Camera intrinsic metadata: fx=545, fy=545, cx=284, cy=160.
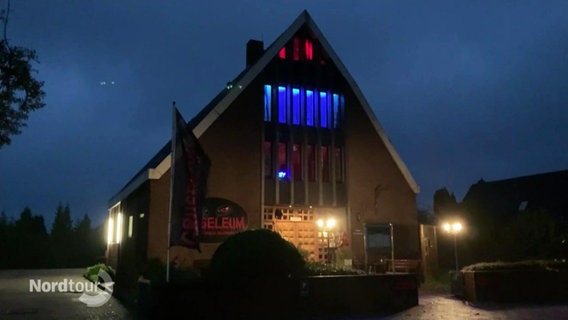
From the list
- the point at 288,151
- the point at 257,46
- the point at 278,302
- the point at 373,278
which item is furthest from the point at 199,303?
the point at 257,46

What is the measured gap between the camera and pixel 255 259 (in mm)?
14109

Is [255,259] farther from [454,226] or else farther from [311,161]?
[311,161]

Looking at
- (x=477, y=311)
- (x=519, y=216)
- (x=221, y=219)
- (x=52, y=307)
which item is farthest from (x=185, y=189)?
(x=519, y=216)

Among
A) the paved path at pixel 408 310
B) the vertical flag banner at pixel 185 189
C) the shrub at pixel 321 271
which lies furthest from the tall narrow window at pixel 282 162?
the vertical flag banner at pixel 185 189

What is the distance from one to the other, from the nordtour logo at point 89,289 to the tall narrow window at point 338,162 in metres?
10.5

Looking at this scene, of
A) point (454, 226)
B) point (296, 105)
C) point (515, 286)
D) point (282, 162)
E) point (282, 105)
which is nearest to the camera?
point (515, 286)

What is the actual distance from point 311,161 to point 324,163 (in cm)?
67

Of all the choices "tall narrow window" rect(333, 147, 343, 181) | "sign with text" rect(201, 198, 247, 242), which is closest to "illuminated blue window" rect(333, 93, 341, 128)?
"tall narrow window" rect(333, 147, 343, 181)

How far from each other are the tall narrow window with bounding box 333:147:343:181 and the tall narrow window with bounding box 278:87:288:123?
9.31 feet

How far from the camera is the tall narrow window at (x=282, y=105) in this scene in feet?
76.6

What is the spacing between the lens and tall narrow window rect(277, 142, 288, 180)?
75.3ft

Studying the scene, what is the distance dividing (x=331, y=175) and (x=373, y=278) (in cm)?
901

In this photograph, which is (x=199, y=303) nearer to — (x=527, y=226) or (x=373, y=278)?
(x=373, y=278)

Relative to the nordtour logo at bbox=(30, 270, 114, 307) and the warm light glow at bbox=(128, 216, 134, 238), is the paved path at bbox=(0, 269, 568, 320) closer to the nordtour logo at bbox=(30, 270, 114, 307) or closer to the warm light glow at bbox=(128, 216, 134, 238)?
the nordtour logo at bbox=(30, 270, 114, 307)
